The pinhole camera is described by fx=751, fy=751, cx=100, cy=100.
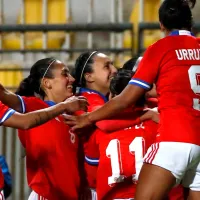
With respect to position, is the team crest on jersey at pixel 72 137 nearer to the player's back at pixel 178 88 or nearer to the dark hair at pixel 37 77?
the dark hair at pixel 37 77

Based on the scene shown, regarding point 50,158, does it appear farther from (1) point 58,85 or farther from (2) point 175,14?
(2) point 175,14

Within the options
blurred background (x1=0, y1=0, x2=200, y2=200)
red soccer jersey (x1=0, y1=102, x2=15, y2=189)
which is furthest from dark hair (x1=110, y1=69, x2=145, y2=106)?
blurred background (x1=0, y1=0, x2=200, y2=200)

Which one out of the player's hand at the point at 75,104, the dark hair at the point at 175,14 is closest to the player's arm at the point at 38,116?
the player's hand at the point at 75,104

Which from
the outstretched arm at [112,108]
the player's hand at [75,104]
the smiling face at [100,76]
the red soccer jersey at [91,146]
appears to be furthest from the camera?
the smiling face at [100,76]

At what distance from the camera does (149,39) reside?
6.84 metres

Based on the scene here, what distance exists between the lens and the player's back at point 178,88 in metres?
3.72

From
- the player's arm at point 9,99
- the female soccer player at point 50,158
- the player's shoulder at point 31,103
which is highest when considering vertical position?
the player's arm at point 9,99

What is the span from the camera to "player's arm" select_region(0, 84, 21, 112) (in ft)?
13.4

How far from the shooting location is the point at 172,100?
3.73 meters

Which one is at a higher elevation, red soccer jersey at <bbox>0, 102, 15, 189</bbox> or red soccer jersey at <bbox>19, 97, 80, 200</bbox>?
red soccer jersey at <bbox>0, 102, 15, 189</bbox>

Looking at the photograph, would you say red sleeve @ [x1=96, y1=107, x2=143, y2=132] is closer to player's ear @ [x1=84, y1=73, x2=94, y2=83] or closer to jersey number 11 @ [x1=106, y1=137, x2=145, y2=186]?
jersey number 11 @ [x1=106, y1=137, x2=145, y2=186]

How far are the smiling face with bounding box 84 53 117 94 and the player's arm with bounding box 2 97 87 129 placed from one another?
1.75ft

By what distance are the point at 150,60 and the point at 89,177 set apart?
1026mm

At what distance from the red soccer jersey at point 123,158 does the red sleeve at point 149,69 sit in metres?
0.47
